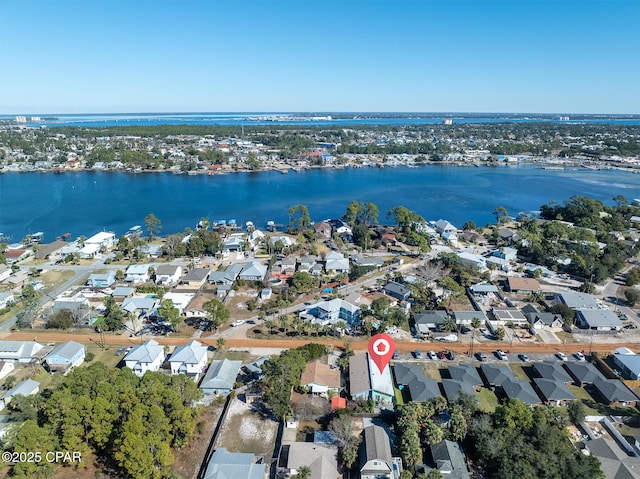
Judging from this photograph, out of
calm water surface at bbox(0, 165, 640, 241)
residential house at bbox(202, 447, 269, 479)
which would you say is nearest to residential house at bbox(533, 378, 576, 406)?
residential house at bbox(202, 447, 269, 479)

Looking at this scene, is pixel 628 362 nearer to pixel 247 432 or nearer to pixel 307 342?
pixel 307 342

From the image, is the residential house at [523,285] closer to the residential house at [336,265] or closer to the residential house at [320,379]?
the residential house at [336,265]

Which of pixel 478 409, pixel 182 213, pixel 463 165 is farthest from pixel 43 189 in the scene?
pixel 463 165

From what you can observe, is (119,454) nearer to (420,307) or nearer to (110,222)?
(420,307)

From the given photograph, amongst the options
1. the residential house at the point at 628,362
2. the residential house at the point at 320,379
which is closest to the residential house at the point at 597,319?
the residential house at the point at 628,362

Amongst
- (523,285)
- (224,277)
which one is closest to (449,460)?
(523,285)

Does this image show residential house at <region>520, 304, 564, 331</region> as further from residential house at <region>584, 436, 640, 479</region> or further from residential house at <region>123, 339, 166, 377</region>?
residential house at <region>123, 339, 166, 377</region>

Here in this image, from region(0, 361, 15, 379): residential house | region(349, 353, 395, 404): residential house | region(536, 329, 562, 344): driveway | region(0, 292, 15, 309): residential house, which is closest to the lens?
region(349, 353, 395, 404): residential house
